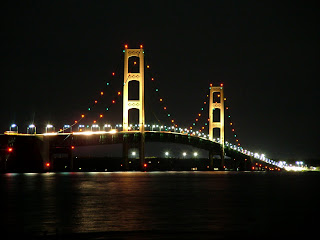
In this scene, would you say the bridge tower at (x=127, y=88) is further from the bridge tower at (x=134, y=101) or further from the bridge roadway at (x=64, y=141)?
the bridge roadway at (x=64, y=141)

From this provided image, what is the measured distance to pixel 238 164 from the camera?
107 m

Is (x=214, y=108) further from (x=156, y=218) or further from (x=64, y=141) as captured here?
(x=156, y=218)

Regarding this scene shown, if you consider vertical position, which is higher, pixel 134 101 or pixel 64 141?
pixel 134 101

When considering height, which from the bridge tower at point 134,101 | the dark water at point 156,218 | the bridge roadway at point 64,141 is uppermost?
the bridge tower at point 134,101

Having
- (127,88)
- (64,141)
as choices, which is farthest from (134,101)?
(64,141)

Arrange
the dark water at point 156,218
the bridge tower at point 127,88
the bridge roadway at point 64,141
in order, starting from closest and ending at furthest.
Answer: the dark water at point 156,218 → the bridge roadway at point 64,141 → the bridge tower at point 127,88

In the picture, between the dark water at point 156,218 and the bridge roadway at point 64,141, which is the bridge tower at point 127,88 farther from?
the dark water at point 156,218

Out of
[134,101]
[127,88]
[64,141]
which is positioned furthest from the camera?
[127,88]

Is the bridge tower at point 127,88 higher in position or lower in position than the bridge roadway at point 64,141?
higher

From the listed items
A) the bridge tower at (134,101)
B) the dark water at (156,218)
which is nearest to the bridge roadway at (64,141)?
the bridge tower at (134,101)

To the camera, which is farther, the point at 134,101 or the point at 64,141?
the point at 134,101

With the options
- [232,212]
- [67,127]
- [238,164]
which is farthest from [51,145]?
[232,212]

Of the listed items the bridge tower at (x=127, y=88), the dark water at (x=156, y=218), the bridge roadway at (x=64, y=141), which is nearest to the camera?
the dark water at (x=156, y=218)

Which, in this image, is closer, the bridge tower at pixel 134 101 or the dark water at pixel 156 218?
the dark water at pixel 156 218
